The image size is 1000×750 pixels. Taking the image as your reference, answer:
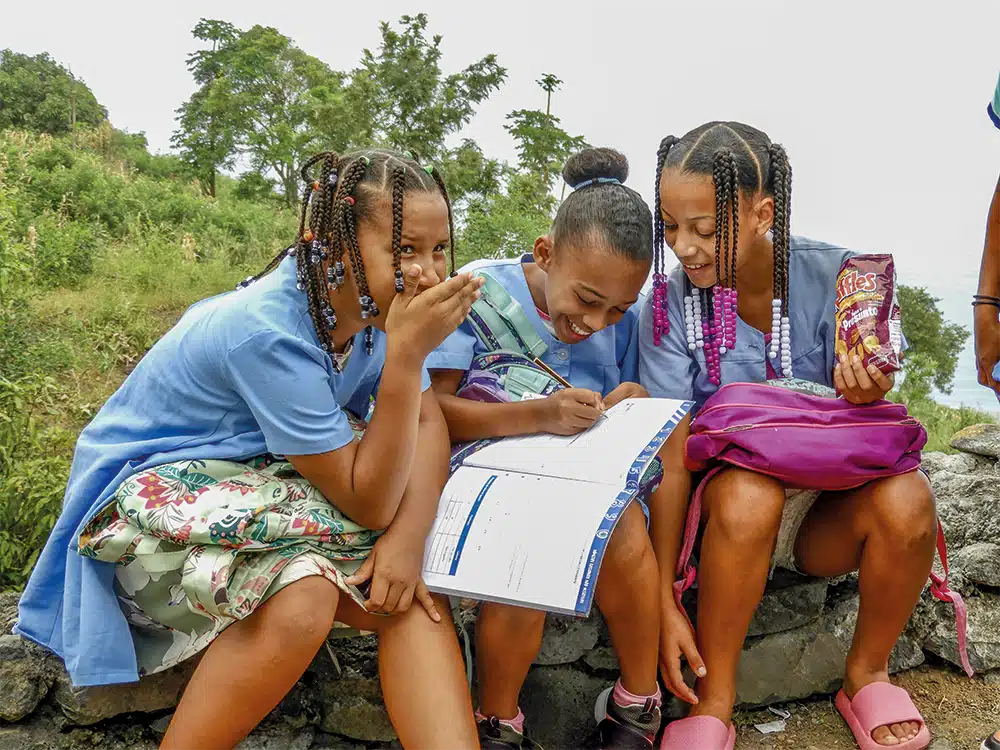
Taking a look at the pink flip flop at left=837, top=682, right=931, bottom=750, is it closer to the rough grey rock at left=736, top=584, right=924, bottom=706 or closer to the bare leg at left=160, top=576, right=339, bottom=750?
the rough grey rock at left=736, top=584, right=924, bottom=706

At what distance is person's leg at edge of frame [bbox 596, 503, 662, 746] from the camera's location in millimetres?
1739

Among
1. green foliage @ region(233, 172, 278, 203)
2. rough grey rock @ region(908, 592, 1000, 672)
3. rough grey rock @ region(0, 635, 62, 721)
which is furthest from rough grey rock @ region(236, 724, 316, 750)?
green foliage @ region(233, 172, 278, 203)

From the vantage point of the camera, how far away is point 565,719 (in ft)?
6.79

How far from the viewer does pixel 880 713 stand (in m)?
1.94

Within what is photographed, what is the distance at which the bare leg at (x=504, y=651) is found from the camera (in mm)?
1732

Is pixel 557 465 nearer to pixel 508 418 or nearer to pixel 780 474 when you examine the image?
pixel 508 418

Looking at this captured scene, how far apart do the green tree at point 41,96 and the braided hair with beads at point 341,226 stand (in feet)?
38.0

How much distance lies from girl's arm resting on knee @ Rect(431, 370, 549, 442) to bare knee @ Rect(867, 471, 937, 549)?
72 centimetres

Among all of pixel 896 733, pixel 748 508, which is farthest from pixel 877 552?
pixel 896 733

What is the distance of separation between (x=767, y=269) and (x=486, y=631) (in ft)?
3.48

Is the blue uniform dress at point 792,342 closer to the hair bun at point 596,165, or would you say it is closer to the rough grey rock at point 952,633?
the hair bun at point 596,165

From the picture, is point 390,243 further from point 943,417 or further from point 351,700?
point 943,417

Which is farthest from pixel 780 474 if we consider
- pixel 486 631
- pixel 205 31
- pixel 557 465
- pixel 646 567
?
pixel 205 31

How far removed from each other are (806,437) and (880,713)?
66cm
